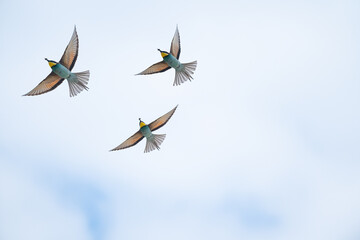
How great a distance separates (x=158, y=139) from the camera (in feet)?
58.4

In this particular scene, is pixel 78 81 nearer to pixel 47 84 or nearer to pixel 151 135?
pixel 47 84

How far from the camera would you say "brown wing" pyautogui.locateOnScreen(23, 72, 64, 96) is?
17.1 meters

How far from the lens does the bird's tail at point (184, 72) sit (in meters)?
17.6

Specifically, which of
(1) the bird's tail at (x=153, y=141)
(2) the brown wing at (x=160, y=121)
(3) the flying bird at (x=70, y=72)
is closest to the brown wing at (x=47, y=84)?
(3) the flying bird at (x=70, y=72)

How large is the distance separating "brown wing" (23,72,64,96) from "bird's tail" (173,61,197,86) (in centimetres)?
274

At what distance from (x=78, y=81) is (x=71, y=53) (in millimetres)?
654

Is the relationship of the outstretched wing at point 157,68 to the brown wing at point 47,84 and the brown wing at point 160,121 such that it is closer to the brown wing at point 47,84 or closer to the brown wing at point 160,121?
the brown wing at point 160,121

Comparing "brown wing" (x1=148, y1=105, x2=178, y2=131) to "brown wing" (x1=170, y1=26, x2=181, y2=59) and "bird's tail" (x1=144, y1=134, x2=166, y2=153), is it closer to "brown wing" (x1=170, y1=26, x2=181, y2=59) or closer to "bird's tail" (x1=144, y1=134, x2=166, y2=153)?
"bird's tail" (x1=144, y1=134, x2=166, y2=153)

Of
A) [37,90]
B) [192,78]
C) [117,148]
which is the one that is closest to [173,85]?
[192,78]

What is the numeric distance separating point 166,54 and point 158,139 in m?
2.05

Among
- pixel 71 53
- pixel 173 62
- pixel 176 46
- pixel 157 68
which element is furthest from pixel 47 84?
pixel 176 46

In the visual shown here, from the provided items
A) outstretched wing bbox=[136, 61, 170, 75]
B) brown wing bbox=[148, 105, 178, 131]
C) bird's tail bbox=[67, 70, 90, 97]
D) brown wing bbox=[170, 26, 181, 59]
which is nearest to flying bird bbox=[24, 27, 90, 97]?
bird's tail bbox=[67, 70, 90, 97]

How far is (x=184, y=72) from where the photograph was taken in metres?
17.7

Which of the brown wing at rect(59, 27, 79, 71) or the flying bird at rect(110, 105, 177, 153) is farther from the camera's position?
the flying bird at rect(110, 105, 177, 153)
